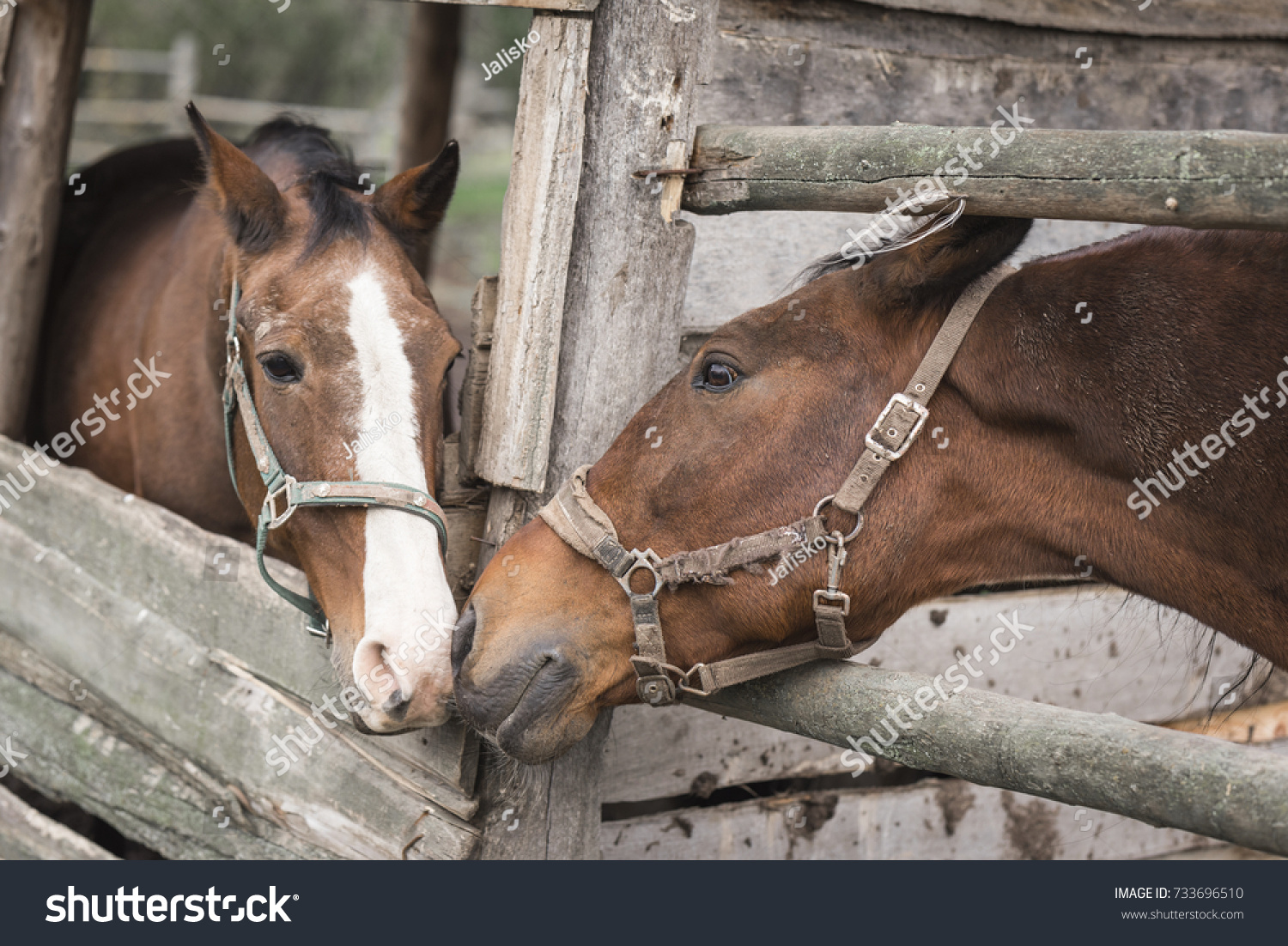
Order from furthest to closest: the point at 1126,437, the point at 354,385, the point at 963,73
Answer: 1. the point at 963,73
2. the point at 354,385
3. the point at 1126,437

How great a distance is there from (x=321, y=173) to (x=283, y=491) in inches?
33.0

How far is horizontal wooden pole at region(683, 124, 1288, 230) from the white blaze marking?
74 centimetres

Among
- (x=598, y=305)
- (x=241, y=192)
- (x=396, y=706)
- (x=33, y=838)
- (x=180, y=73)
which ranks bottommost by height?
(x=33, y=838)

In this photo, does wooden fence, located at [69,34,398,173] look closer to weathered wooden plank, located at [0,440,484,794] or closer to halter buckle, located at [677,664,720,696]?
weathered wooden plank, located at [0,440,484,794]

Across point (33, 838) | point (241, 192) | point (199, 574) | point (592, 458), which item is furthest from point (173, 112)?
point (592, 458)

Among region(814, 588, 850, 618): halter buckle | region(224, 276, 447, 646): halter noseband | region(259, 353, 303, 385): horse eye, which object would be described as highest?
region(259, 353, 303, 385): horse eye

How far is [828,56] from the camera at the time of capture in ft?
9.23

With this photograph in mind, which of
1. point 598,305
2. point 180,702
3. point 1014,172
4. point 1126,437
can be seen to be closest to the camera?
point 1014,172

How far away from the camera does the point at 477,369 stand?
2.35 m

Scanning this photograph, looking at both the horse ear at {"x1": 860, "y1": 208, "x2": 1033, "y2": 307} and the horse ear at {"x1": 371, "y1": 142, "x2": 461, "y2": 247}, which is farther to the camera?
the horse ear at {"x1": 371, "y1": 142, "x2": 461, "y2": 247}

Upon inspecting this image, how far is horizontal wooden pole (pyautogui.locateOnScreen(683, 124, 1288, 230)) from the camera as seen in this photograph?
57.6 inches

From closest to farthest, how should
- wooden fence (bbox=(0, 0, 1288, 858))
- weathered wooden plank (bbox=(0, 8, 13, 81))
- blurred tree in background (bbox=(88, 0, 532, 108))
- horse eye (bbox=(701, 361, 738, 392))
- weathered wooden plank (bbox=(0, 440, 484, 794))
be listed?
wooden fence (bbox=(0, 0, 1288, 858)), horse eye (bbox=(701, 361, 738, 392)), weathered wooden plank (bbox=(0, 440, 484, 794)), weathered wooden plank (bbox=(0, 8, 13, 81)), blurred tree in background (bbox=(88, 0, 532, 108))

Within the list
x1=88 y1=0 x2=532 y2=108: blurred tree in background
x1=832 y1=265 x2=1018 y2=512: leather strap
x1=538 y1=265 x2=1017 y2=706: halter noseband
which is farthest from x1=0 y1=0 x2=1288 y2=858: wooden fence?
x1=88 y1=0 x2=532 y2=108: blurred tree in background

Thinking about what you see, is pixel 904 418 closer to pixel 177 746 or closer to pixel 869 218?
pixel 869 218
